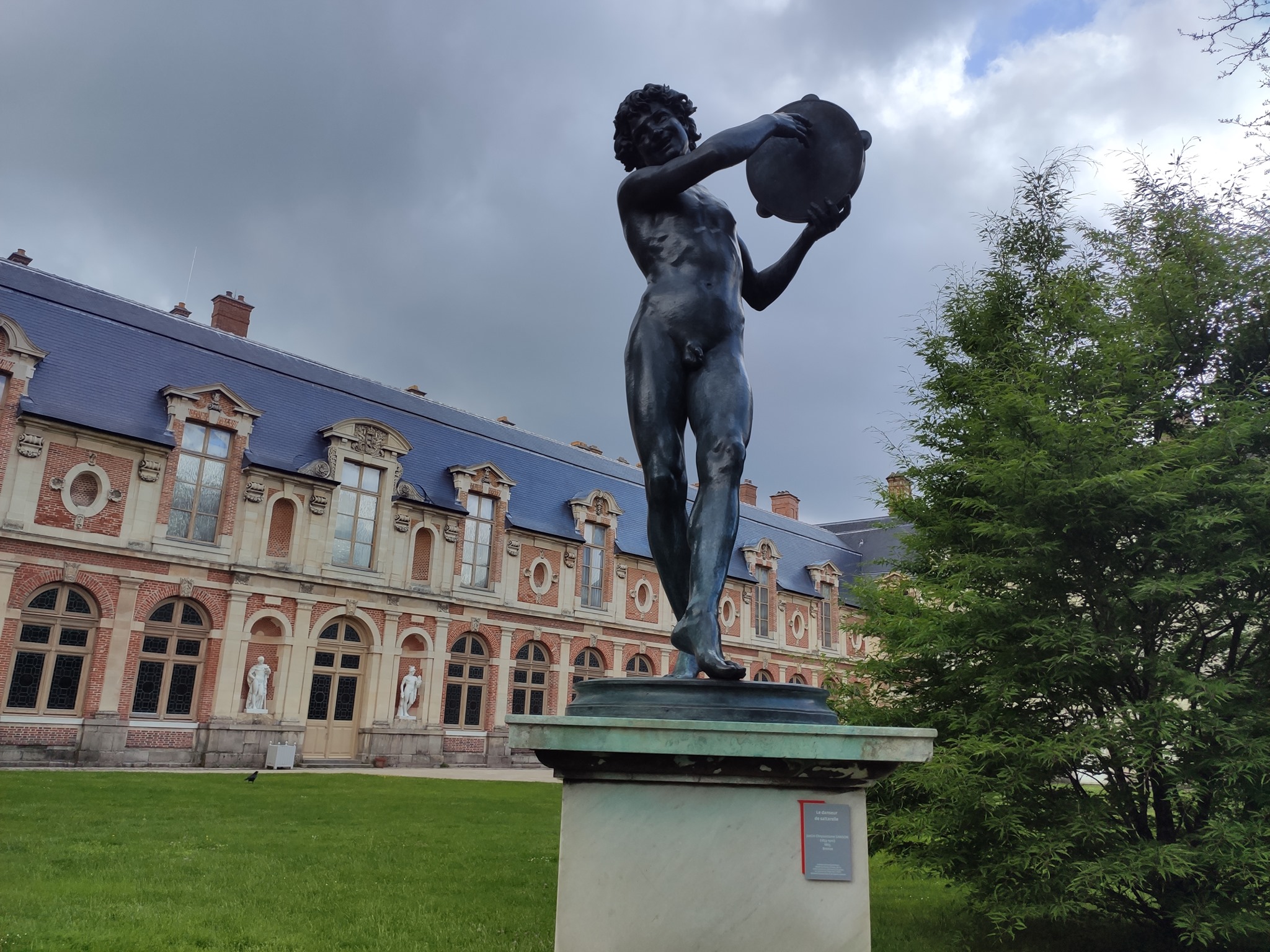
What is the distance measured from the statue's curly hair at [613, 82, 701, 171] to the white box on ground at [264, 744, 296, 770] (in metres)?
21.1

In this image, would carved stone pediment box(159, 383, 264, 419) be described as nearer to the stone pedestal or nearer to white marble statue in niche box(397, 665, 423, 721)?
white marble statue in niche box(397, 665, 423, 721)

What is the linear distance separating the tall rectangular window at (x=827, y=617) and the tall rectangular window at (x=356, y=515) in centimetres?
2222

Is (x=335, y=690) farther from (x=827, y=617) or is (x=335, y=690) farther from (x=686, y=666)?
(x=827, y=617)

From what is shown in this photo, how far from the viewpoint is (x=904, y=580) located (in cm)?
855

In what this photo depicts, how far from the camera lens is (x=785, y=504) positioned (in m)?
46.9

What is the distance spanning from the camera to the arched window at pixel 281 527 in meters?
23.6

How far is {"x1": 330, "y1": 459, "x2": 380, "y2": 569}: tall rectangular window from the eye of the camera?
82.1 feet

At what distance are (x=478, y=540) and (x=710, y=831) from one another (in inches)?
1020

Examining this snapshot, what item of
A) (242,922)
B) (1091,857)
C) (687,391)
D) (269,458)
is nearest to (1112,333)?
(1091,857)

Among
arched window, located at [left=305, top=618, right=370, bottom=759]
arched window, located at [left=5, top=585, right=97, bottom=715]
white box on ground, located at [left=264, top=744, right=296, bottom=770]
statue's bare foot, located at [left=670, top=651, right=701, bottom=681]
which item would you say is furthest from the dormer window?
statue's bare foot, located at [left=670, top=651, right=701, bottom=681]

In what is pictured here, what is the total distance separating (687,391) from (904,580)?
17.9 feet

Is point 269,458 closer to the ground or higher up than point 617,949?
higher up

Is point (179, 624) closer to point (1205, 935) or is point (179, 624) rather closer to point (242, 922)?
point (242, 922)

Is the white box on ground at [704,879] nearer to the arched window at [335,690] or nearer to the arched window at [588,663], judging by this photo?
the arched window at [335,690]
